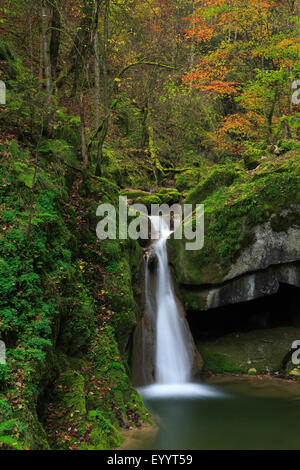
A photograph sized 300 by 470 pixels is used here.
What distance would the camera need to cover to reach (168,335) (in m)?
9.01

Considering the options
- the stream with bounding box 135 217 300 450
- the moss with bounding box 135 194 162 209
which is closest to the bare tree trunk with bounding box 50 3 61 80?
the moss with bounding box 135 194 162 209

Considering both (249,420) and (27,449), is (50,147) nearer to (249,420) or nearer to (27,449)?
(27,449)

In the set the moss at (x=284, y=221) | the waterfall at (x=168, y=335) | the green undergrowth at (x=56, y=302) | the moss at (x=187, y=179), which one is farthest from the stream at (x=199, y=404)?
the moss at (x=187, y=179)

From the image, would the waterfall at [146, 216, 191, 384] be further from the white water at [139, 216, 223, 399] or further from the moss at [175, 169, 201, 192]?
the moss at [175, 169, 201, 192]

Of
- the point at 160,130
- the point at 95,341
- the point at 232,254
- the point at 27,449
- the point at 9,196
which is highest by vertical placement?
the point at 160,130

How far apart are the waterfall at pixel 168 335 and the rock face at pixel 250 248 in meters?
Answer: 0.44

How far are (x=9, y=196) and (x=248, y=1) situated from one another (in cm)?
1154

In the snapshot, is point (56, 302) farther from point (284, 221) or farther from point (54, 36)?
point (54, 36)

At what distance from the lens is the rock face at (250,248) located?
888 cm

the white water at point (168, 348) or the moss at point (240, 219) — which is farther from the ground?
the moss at point (240, 219)

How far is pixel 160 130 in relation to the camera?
812 inches

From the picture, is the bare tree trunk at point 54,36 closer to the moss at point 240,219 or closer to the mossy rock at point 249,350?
the moss at point 240,219

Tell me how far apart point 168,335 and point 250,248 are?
3096 millimetres
